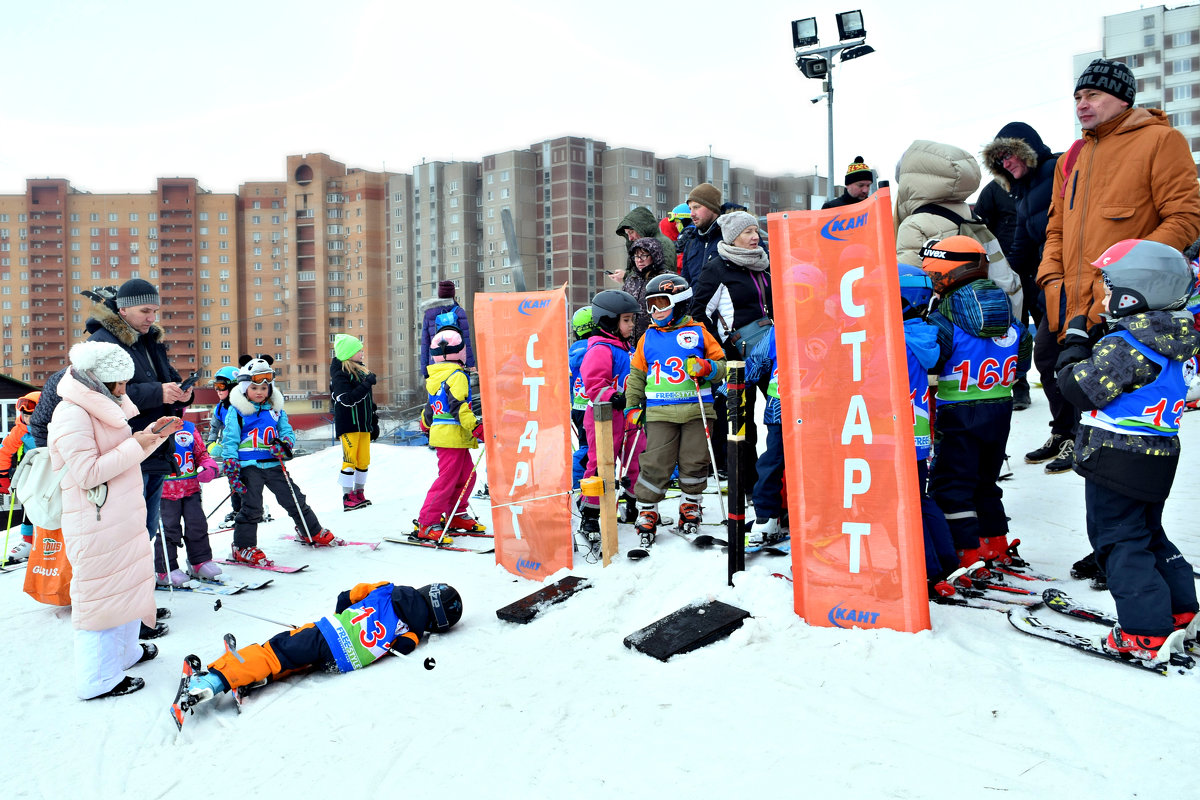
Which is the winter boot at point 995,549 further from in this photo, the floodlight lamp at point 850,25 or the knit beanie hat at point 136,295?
the floodlight lamp at point 850,25

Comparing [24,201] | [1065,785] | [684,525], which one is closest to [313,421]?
[24,201]

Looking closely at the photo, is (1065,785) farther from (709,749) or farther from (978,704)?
(709,749)

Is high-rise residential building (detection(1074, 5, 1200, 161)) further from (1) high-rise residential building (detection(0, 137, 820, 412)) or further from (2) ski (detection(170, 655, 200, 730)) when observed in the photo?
(2) ski (detection(170, 655, 200, 730))

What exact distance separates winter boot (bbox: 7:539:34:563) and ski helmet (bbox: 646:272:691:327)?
6215mm

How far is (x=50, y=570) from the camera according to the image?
16.4 feet

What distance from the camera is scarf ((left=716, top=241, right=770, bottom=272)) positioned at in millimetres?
5414

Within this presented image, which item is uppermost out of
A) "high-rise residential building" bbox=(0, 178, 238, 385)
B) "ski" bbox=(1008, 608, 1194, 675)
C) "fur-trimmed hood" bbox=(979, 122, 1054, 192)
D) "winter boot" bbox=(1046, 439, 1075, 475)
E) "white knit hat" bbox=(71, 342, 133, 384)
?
"high-rise residential building" bbox=(0, 178, 238, 385)

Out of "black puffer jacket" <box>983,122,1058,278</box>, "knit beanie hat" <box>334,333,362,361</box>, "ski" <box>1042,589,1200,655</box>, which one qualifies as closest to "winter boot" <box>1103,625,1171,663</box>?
"ski" <box>1042,589,1200,655</box>

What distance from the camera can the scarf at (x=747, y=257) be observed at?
5.41 metres

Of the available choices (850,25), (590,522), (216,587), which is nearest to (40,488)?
(216,587)

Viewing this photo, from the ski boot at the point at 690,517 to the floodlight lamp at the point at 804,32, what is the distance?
11.7 meters

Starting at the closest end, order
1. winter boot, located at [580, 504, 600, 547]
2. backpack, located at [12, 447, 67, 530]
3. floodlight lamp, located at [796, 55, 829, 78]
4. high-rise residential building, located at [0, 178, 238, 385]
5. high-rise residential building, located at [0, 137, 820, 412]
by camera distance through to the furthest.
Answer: backpack, located at [12, 447, 67, 530], winter boot, located at [580, 504, 600, 547], floodlight lamp, located at [796, 55, 829, 78], high-rise residential building, located at [0, 137, 820, 412], high-rise residential building, located at [0, 178, 238, 385]

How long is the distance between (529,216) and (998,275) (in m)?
46.7

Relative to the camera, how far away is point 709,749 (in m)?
2.60
